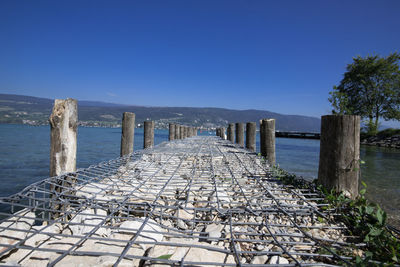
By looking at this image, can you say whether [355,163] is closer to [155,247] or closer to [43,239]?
[155,247]

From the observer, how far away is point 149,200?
2990mm

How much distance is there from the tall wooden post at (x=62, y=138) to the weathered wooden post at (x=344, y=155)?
408 centimetres

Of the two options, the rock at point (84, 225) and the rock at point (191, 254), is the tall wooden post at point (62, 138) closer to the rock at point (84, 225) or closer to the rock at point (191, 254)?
the rock at point (84, 225)

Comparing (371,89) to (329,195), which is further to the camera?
(371,89)

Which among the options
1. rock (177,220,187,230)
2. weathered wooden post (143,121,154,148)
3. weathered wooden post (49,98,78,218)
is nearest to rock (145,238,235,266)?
rock (177,220,187,230)

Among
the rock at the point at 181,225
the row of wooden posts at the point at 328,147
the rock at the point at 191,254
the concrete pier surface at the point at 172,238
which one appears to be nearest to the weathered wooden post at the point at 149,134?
the row of wooden posts at the point at 328,147

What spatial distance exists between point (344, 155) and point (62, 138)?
4.35 metres

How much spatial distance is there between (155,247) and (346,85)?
4144 centimetres

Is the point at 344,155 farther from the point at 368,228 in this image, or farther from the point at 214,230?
the point at 214,230

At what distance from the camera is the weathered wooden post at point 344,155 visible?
10.2 feet

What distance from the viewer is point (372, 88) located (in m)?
32.5

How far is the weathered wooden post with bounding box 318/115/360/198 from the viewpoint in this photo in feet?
10.2

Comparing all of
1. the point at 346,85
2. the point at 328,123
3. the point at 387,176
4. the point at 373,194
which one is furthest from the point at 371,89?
the point at 328,123

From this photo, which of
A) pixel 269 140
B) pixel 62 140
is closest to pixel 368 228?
pixel 62 140
